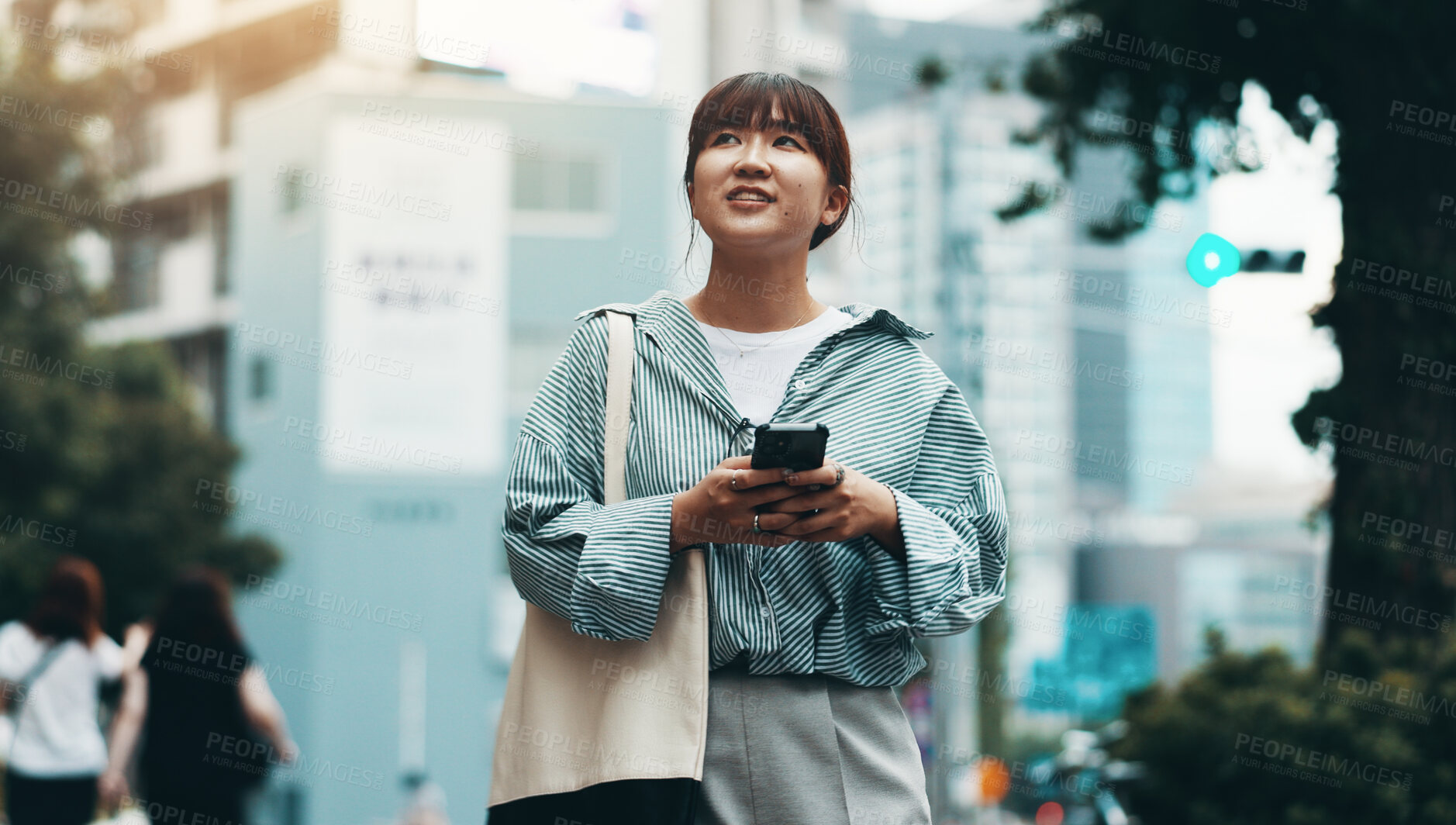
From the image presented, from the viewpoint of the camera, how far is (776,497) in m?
1.63

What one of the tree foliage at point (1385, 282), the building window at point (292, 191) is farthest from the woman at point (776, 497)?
the building window at point (292, 191)

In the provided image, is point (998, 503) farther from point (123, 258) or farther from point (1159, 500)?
point (1159, 500)

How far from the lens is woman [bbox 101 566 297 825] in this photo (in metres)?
5.69

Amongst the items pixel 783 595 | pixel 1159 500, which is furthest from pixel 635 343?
pixel 1159 500

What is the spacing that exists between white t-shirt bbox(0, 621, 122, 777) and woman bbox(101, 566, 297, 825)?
2.22 ft

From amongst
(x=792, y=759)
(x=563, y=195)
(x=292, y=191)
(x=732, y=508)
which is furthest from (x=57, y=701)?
(x=292, y=191)

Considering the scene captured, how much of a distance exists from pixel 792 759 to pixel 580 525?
398 mm

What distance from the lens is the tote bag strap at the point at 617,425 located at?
186cm

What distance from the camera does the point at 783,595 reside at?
1805mm

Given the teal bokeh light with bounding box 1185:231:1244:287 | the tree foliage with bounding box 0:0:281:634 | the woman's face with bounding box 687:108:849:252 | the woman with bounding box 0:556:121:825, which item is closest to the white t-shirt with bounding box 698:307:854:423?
the woman's face with bounding box 687:108:849:252

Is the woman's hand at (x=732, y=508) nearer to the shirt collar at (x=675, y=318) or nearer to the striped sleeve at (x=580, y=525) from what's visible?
the striped sleeve at (x=580, y=525)

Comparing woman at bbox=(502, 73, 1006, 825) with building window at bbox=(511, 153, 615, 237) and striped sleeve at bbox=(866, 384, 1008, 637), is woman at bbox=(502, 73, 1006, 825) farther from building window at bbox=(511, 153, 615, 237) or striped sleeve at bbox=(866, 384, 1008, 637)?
building window at bbox=(511, 153, 615, 237)

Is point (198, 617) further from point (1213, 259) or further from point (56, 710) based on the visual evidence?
point (1213, 259)

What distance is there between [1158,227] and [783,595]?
761cm
